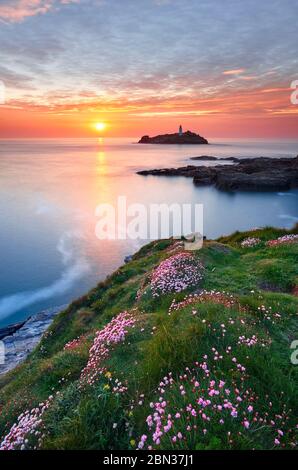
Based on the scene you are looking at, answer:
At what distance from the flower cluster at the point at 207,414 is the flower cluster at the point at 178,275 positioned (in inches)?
222

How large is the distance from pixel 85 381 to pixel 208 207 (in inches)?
2342

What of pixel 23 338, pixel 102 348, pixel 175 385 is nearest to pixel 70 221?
pixel 23 338

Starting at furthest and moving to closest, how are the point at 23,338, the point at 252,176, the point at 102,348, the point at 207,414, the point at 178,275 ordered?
the point at 252,176
the point at 23,338
the point at 178,275
the point at 102,348
the point at 207,414

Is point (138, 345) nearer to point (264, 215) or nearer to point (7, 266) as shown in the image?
point (7, 266)

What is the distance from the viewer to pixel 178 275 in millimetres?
11828

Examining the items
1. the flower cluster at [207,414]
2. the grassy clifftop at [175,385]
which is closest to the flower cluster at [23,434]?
the grassy clifftop at [175,385]

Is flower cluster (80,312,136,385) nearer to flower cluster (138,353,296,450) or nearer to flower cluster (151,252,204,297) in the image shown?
flower cluster (138,353,296,450)

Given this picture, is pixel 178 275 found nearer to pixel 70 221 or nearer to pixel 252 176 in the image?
pixel 70 221

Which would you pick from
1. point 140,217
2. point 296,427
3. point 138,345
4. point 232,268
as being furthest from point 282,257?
point 140,217

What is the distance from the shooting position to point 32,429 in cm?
555

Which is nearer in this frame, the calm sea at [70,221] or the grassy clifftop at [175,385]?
the grassy clifftop at [175,385]

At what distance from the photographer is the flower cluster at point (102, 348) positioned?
22.1 feet

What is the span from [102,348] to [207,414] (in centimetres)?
353

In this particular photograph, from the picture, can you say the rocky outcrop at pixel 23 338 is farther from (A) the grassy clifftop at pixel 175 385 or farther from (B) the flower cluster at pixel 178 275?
(B) the flower cluster at pixel 178 275
